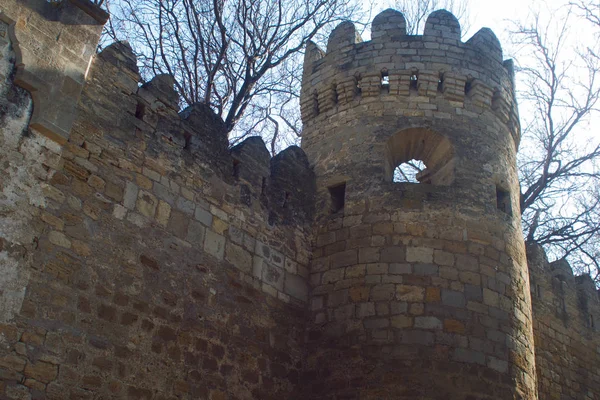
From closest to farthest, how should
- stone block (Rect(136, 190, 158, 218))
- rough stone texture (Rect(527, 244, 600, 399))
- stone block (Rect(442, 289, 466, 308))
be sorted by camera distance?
stone block (Rect(136, 190, 158, 218)) → stone block (Rect(442, 289, 466, 308)) → rough stone texture (Rect(527, 244, 600, 399))

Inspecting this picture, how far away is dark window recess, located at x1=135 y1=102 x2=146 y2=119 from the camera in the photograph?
6.51 meters

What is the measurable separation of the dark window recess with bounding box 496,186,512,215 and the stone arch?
2.18 ft

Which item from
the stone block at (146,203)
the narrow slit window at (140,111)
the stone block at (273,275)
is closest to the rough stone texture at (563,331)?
the stone block at (273,275)

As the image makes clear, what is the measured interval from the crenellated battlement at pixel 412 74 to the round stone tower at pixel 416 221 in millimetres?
18

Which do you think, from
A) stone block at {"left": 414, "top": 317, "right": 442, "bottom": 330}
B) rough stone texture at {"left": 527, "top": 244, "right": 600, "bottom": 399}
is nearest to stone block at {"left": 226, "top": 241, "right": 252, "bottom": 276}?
stone block at {"left": 414, "top": 317, "right": 442, "bottom": 330}

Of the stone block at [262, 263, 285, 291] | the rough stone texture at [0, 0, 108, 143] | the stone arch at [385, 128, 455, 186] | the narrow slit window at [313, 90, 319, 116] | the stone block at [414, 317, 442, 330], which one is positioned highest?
the narrow slit window at [313, 90, 319, 116]

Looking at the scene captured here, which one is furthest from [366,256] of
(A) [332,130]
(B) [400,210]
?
(A) [332,130]

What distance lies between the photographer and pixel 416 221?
7.46m

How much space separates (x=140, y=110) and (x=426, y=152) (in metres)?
3.58

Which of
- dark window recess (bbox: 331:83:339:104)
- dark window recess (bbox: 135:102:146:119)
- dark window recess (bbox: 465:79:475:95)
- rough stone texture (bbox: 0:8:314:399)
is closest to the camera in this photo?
rough stone texture (bbox: 0:8:314:399)

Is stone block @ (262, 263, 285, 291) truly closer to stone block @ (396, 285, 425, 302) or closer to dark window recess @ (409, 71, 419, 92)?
stone block @ (396, 285, 425, 302)

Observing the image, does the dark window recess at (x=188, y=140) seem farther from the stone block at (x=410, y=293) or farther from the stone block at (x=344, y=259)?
the stone block at (x=410, y=293)

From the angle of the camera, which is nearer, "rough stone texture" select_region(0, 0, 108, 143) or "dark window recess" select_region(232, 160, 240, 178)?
"rough stone texture" select_region(0, 0, 108, 143)

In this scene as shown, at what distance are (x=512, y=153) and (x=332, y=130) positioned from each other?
228 centimetres
